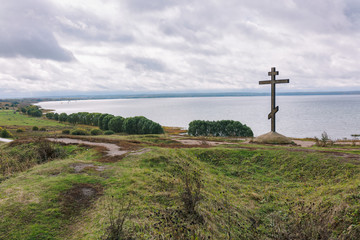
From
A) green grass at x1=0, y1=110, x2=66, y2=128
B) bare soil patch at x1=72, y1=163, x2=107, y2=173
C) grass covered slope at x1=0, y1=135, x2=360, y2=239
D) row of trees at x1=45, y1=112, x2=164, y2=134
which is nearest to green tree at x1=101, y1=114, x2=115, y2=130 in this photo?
row of trees at x1=45, y1=112, x2=164, y2=134

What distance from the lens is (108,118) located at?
77.7 meters

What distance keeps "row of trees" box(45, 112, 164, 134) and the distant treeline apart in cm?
961

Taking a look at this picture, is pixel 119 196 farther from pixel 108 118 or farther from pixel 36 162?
pixel 108 118

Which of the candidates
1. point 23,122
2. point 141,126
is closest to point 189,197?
point 141,126

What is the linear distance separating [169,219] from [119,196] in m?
2.42

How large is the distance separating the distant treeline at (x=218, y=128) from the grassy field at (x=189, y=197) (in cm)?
4498

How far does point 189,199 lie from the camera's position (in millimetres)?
6293

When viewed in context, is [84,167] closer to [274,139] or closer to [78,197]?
[78,197]

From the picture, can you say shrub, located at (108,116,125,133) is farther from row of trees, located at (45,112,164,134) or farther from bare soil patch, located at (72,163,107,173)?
bare soil patch, located at (72,163,107,173)

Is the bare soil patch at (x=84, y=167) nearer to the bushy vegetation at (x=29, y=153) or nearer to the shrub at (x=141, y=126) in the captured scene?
the bushy vegetation at (x=29, y=153)

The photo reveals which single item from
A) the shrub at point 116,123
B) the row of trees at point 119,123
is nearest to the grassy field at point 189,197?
the row of trees at point 119,123

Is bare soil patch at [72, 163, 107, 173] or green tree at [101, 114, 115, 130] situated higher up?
bare soil patch at [72, 163, 107, 173]

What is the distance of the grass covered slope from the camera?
535 centimetres

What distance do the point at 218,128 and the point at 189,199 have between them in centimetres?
5477
